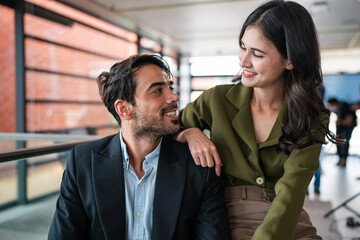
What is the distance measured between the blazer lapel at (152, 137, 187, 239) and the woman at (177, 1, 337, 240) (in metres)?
0.10

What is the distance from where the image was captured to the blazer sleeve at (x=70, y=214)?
140 cm

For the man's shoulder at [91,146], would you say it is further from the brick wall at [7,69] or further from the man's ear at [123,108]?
the brick wall at [7,69]

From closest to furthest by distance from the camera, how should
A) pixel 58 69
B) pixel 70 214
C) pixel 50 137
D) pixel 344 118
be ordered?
1. pixel 70 214
2. pixel 50 137
3. pixel 58 69
4. pixel 344 118

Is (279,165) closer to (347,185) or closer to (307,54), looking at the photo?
(307,54)

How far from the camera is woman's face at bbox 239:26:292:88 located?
141 cm

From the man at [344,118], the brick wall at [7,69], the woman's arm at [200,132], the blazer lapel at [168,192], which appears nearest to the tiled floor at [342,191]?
the man at [344,118]

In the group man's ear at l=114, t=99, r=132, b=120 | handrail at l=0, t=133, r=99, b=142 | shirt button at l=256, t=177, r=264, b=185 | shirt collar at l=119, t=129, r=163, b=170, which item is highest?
man's ear at l=114, t=99, r=132, b=120

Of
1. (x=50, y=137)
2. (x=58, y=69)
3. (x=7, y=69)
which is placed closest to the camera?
(x=50, y=137)

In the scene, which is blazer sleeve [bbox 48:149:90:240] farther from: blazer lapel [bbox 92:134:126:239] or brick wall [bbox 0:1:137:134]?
brick wall [bbox 0:1:137:134]

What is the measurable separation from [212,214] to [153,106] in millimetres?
545

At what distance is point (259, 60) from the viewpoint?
4.66 feet

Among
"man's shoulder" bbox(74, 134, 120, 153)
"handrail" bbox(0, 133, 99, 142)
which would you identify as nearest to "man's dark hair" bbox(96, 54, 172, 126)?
"man's shoulder" bbox(74, 134, 120, 153)

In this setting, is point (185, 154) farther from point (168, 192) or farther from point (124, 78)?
point (124, 78)

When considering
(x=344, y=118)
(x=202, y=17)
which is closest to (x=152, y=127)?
(x=202, y=17)
